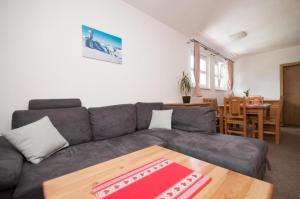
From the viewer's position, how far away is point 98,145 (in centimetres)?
158

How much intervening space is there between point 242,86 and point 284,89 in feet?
4.06

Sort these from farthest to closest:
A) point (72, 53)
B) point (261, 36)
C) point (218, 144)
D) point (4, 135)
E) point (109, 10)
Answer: point (261, 36) → point (109, 10) → point (72, 53) → point (218, 144) → point (4, 135)

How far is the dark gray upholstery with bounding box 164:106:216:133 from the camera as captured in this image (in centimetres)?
208

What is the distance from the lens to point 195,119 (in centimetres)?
219

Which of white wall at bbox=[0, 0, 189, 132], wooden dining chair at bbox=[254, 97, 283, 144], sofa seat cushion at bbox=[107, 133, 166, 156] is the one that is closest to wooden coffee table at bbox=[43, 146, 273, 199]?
sofa seat cushion at bbox=[107, 133, 166, 156]

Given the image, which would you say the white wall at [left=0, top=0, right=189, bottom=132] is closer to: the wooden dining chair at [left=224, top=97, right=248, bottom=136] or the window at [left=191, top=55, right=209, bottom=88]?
the wooden dining chair at [left=224, top=97, right=248, bottom=136]

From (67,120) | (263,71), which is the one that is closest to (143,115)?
(67,120)

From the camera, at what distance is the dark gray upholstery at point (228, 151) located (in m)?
1.22

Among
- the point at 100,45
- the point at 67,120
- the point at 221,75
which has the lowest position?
the point at 67,120

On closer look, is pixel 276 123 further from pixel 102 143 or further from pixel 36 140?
pixel 36 140

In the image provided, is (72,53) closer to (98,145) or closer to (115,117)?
(115,117)

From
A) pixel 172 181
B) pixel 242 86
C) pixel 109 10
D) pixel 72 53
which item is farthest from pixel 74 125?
pixel 242 86

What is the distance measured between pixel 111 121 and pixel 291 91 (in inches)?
238

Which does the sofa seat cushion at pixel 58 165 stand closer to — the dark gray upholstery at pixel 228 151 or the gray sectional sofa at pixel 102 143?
the gray sectional sofa at pixel 102 143
